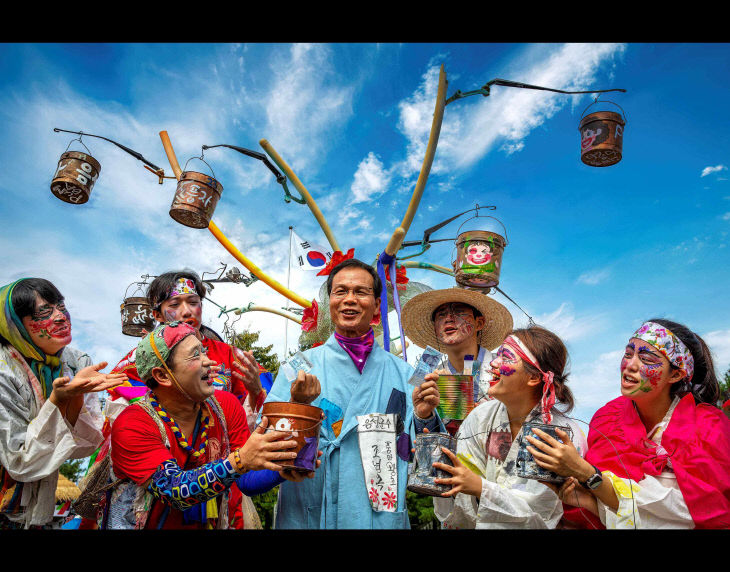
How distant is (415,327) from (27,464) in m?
3.11

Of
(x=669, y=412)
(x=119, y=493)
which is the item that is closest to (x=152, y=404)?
(x=119, y=493)

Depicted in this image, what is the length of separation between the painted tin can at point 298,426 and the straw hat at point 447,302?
2.40m

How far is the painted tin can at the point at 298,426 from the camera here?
2422 millimetres

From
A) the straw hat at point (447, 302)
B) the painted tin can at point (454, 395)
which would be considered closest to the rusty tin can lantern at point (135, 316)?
the straw hat at point (447, 302)

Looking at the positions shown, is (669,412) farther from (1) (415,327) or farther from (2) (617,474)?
(1) (415,327)

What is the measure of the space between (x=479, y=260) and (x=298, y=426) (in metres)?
3.47

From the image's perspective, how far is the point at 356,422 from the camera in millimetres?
3055

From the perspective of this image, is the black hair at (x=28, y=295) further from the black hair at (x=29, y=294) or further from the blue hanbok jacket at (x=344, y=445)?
the blue hanbok jacket at (x=344, y=445)

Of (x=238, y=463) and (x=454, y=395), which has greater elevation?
(x=454, y=395)

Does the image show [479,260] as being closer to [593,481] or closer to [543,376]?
[543,376]

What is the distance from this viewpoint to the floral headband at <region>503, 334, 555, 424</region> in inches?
107

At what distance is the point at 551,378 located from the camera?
2.76 m

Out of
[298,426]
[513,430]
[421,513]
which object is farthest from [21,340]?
[421,513]
